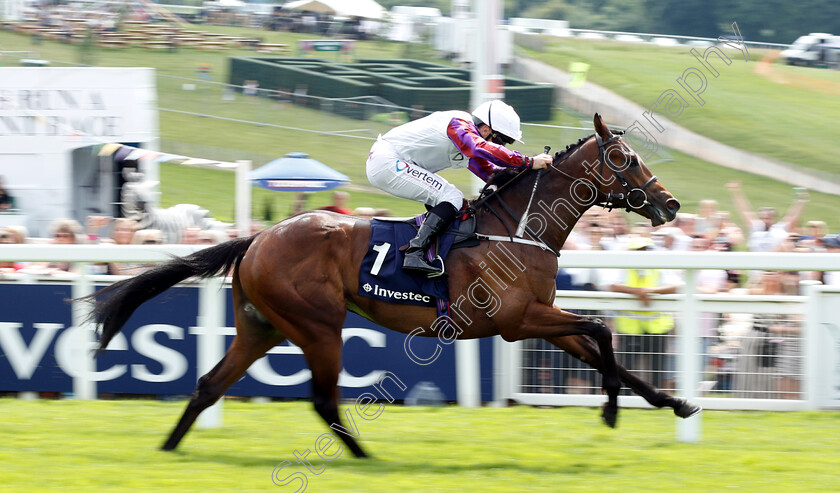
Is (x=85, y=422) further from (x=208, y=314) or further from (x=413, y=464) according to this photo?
(x=413, y=464)

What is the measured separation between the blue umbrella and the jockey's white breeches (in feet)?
15.9

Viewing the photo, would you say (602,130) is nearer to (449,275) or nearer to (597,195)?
(597,195)

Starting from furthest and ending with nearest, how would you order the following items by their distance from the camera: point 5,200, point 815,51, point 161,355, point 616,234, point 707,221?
point 815,51 → point 5,200 → point 707,221 → point 616,234 → point 161,355

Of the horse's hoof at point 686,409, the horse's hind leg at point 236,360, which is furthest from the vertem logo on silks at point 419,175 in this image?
the horse's hoof at point 686,409

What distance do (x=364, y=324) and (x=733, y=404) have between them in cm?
232

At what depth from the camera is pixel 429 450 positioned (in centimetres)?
494

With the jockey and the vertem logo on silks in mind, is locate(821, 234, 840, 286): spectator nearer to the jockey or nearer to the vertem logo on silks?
the jockey

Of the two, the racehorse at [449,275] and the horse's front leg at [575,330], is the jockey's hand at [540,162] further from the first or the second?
the horse's front leg at [575,330]

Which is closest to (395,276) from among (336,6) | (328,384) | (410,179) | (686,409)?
(410,179)

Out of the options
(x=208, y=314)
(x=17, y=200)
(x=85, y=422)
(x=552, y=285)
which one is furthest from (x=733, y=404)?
(x=17, y=200)

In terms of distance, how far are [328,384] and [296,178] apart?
5.45 meters

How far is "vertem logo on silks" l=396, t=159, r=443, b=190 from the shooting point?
496 cm

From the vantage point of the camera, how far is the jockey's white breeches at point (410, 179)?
4.96m

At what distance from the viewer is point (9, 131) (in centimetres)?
1117
